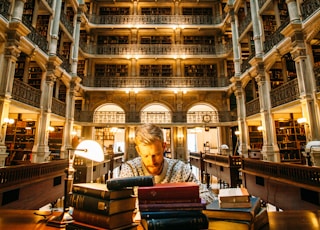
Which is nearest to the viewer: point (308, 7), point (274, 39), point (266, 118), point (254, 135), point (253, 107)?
point (308, 7)

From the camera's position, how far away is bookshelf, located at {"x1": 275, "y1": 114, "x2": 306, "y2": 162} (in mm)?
9344

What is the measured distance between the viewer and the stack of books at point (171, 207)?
899mm

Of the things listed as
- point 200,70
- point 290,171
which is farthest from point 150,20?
point 290,171

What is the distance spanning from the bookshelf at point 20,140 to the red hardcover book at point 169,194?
32.0 feet

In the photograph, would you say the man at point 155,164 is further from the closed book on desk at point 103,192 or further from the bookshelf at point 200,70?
the bookshelf at point 200,70

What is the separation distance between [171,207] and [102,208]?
33 centimetres

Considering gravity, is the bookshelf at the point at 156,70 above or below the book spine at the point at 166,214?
above

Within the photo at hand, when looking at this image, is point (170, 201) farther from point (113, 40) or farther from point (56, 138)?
point (113, 40)

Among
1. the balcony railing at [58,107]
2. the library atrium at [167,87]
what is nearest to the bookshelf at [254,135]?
the library atrium at [167,87]

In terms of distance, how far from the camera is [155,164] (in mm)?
1406

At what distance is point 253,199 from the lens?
1221mm

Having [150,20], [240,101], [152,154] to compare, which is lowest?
[152,154]

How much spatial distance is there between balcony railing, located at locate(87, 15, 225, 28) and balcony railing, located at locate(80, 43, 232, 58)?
5.09ft

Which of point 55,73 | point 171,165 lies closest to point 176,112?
point 55,73
